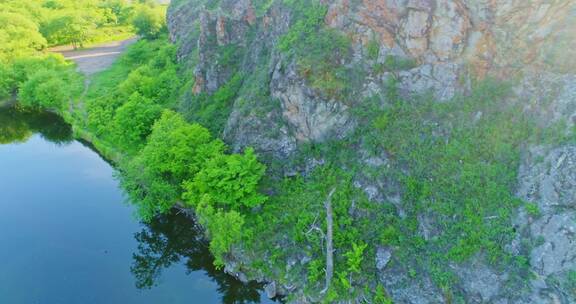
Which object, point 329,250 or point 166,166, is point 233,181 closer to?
point 166,166

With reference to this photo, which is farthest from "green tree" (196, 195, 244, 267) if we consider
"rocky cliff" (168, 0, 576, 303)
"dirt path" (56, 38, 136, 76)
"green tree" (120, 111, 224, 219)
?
"dirt path" (56, 38, 136, 76)

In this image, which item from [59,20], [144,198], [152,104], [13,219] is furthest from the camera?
[59,20]

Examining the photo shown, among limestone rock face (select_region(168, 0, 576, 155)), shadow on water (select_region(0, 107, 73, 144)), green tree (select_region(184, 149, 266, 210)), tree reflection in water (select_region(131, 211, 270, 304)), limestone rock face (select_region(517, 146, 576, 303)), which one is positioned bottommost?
shadow on water (select_region(0, 107, 73, 144))

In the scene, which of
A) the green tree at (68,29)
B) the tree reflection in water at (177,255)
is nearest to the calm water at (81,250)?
the tree reflection in water at (177,255)

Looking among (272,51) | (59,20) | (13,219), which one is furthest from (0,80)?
(272,51)

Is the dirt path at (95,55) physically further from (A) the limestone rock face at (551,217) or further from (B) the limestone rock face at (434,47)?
(A) the limestone rock face at (551,217)

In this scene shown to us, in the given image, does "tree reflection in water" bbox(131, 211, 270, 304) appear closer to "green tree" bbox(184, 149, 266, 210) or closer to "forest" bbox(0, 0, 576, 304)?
"forest" bbox(0, 0, 576, 304)

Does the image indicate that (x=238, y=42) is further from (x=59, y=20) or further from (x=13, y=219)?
(x=59, y=20)
